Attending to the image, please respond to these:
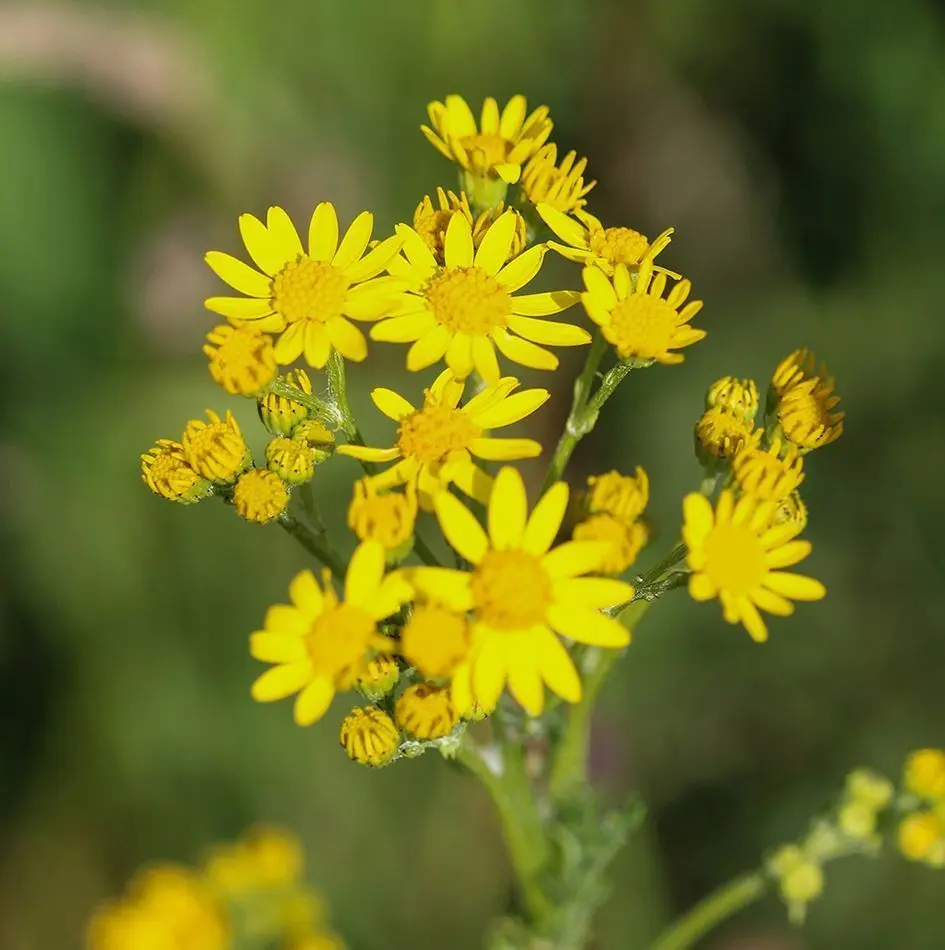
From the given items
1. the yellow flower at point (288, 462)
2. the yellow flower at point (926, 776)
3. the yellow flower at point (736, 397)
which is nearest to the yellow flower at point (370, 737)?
the yellow flower at point (288, 462)

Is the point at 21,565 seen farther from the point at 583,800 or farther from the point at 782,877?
the point at 782,877

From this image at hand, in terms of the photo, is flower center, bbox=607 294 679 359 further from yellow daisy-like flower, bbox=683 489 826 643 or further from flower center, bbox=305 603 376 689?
flower center, bbox=305 603 376 689

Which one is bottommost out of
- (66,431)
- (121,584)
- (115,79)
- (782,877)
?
(782,877)

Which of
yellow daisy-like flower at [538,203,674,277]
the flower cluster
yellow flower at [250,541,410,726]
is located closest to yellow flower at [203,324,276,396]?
yellow flower at [250,541,410,726]

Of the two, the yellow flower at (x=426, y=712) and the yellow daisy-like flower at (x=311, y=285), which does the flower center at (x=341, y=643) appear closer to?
the yellow flower at (x=426, y=712)

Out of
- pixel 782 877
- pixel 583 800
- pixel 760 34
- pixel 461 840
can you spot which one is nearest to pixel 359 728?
pixel 583 800

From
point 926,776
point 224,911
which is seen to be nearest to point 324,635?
point 926,776

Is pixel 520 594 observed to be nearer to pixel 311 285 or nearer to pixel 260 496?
Answer: pixel 260 496
